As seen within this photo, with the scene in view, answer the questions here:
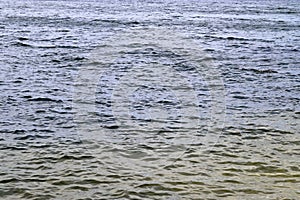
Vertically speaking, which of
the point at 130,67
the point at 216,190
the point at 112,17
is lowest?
the point at 216,190

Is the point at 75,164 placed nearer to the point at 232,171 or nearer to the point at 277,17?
the point at 232,171

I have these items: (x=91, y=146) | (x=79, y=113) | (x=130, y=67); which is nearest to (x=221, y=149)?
(x=91, y=146)

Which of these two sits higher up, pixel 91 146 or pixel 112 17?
pixel 112 17

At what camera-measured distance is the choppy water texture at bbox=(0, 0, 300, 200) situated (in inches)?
370

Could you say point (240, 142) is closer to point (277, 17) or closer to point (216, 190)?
point (216, 190)

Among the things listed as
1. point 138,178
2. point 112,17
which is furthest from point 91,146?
point 112,17

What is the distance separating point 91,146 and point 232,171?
3134mm

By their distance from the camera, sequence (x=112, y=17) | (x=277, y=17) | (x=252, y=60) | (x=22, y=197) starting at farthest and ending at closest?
1. (x=277, y=17)
2. (x=112, y=17)
3. (x=252, y=60)
4. (x=22, y=197)

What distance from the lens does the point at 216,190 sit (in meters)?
9.20

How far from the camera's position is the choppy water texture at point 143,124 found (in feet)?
30.8

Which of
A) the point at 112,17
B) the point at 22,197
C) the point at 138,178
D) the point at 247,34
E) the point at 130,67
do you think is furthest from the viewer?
the point at 112,17

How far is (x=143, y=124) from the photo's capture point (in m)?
12.8

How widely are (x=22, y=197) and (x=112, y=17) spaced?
3418 centimetres

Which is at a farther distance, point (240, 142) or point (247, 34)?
point (247, 34)
